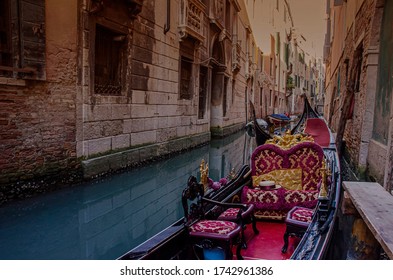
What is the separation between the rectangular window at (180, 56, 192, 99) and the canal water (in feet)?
7.34

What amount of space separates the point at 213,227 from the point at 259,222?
2.55 feet

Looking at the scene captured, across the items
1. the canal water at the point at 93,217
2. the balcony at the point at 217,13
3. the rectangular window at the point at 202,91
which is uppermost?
the balcony at the point at 217,13

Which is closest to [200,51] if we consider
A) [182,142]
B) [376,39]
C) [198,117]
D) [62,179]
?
[198,117]

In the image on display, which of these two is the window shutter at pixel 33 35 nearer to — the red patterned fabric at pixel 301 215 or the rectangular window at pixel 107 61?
the rectangular window at pixel 107 61

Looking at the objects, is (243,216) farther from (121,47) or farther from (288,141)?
(121,47)

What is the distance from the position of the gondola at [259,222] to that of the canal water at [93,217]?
0.77 metres

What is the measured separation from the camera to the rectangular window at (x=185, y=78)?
650 centimetres

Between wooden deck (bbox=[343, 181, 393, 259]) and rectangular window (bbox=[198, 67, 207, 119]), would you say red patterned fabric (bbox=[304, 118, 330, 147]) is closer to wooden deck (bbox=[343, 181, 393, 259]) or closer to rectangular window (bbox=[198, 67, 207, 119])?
rectangular window (bbox=[198, 67, 207, 119])

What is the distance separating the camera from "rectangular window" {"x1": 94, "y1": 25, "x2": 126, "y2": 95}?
4211 millimetres

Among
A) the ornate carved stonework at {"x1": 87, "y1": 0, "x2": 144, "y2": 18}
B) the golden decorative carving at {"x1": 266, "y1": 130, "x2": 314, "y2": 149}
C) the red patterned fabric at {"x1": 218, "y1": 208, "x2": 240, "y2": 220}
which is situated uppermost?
the ornate carved stonework at {"x1": 87, "y1": 0, "x2": 144, "y2": 18}

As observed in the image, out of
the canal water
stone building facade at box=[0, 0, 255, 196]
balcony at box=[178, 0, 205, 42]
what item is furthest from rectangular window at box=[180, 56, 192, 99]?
the canal water

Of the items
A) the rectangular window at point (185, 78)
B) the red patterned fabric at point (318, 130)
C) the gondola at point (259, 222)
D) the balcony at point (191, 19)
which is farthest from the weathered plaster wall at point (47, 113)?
the red patterned fabric at point (318, 130)

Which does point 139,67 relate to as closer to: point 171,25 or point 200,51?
point 171,25

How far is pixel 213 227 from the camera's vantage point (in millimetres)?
1728
